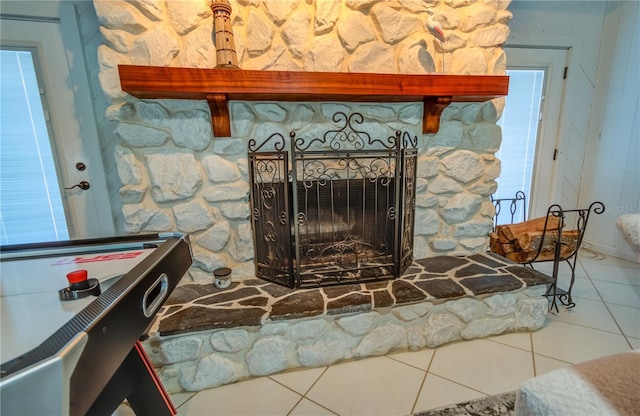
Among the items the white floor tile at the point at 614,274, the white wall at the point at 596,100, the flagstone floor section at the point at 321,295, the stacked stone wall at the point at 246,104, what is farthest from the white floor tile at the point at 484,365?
the white wall at the point at 596,100

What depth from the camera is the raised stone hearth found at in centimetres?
132

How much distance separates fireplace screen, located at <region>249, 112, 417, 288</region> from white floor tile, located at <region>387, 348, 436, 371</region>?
1.33 ft

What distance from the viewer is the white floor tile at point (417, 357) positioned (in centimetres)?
145

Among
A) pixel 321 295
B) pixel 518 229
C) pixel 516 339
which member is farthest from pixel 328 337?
pixel 518 229

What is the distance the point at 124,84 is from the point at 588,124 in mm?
3584

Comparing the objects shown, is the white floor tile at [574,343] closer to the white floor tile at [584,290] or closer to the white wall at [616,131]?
the white floor tile at [584,290]

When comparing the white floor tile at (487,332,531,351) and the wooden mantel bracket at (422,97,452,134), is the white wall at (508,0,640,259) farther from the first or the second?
the white floor tile at (487,332,531,351)

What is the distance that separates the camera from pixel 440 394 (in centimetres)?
128

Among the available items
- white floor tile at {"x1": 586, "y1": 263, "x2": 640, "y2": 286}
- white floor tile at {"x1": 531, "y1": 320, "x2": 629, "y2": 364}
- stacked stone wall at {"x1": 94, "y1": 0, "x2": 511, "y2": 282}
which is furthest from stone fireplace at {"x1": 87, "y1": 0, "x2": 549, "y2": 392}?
white floor tile at {"x1": 586, "y1": 263, "x2": 640, "y2": 286}

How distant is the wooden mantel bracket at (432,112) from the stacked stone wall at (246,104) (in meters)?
0.04

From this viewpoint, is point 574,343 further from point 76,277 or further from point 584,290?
point 76,277

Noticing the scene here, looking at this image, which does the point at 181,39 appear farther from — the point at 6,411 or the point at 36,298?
the point at 6,411

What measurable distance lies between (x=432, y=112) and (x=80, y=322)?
1766 mm

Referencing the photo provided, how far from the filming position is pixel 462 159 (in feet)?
5.96
